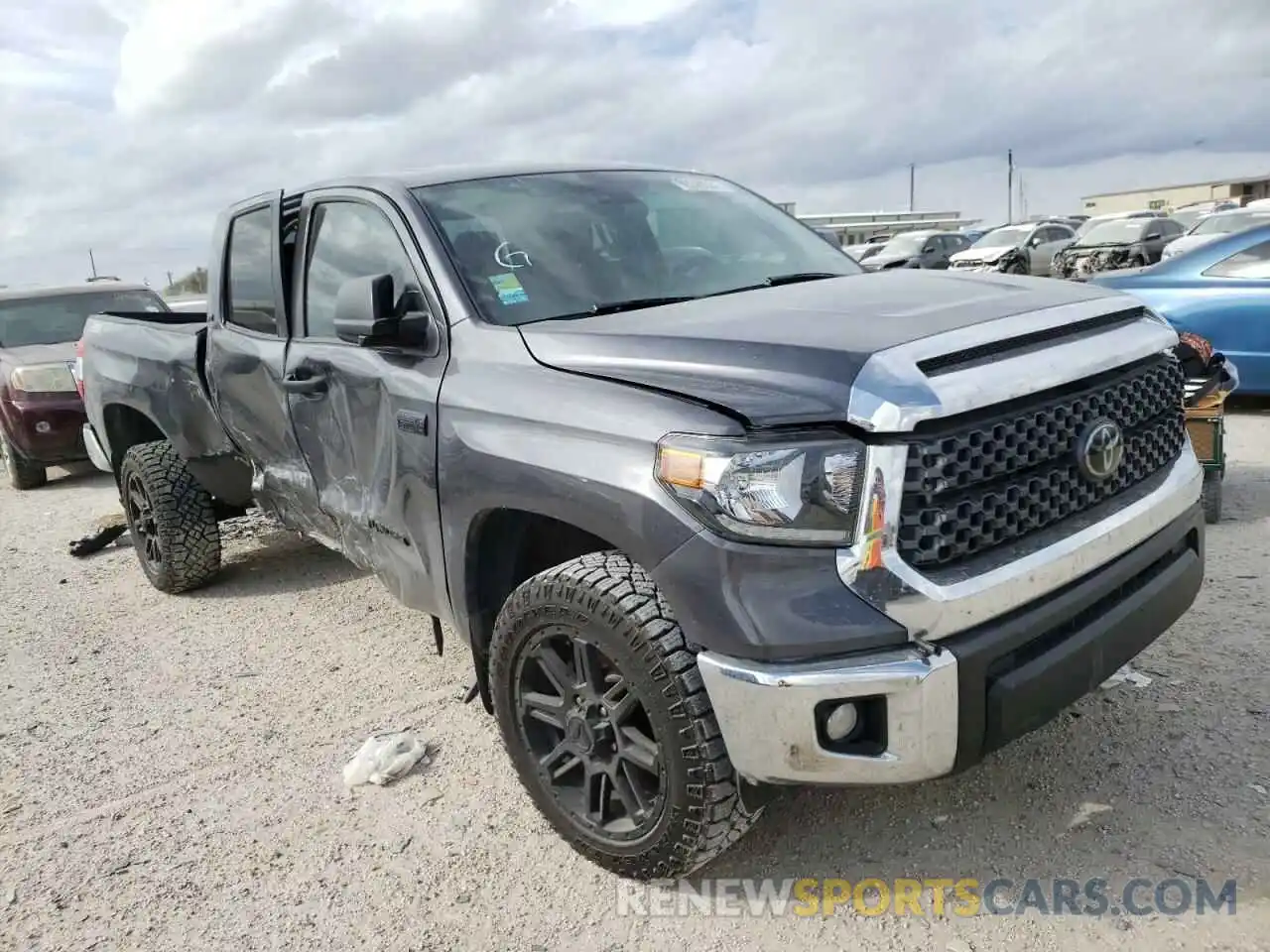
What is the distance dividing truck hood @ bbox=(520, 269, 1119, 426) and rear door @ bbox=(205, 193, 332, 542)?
59.8 inches

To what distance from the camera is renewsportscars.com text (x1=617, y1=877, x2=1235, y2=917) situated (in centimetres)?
241

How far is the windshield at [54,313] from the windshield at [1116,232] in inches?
666

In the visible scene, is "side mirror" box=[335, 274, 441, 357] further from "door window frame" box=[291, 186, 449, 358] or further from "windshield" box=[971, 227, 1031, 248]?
"windshield" box=[971, 227, 1031, 248]

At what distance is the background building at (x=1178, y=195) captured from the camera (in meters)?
65.2

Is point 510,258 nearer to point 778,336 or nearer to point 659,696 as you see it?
point 778,336

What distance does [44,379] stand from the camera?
8492 millimetres

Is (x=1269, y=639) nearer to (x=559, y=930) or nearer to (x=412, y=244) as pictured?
(x=559, y=930)

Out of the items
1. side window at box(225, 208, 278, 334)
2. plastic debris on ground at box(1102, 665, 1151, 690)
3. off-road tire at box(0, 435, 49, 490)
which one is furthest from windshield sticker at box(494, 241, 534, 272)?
off-road tire at box(0, 435, 49, 490)

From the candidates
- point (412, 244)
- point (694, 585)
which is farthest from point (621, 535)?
point (412, 244)

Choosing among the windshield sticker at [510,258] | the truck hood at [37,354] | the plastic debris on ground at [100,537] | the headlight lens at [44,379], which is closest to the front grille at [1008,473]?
the windshield sticker at [510,258]

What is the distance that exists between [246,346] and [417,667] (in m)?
1.48

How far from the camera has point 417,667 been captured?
4.09m

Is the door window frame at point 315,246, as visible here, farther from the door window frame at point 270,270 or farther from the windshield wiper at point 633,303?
the windshield wiper at point 633,303

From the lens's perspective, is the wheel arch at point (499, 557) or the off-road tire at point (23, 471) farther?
the off-road tire at point (23, 471)
